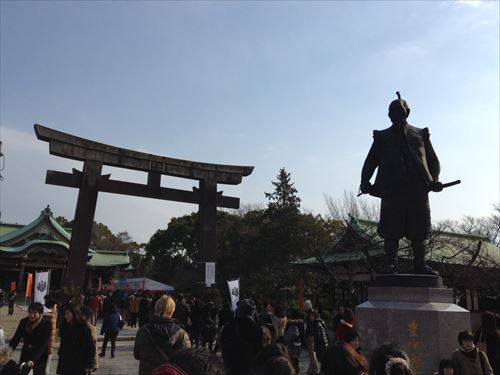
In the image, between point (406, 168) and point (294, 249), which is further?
point (294, 249)

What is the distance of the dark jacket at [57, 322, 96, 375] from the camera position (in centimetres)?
500

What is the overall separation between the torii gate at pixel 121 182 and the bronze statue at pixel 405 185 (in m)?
12.4

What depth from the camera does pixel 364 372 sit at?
7.75 feet

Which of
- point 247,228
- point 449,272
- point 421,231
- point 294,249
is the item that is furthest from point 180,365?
point 247,228

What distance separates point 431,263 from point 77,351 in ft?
50.1

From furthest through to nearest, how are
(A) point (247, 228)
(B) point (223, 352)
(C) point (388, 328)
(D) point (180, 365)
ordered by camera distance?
(A) point (247, 228) < (C) point (388, 328) < (B) point (223, 352) < (D) point (180, 365)

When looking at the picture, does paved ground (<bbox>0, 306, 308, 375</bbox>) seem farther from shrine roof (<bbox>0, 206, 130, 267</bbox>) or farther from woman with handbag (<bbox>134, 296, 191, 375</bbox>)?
shrine roof (<bbox>0, 206, 130, 267</bbox>)

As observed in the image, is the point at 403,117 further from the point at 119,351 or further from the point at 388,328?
the point at 119,351

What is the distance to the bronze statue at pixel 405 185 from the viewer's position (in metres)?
5.82

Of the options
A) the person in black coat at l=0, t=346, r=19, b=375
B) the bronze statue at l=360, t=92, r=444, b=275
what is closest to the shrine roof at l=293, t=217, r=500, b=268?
the bronze statue at l=360, t=92, r=444, b=275

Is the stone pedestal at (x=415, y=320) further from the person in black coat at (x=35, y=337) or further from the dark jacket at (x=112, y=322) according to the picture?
the dark jacket at (x=112, y=322)

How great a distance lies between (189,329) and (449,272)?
33.5 feet

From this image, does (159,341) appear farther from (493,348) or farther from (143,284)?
(143,284)

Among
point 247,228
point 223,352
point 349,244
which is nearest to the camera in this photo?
point 223,352
